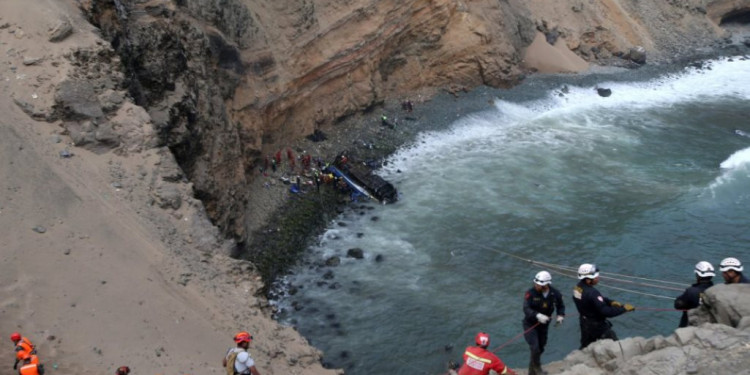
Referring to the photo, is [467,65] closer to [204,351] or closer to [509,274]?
[509,274]

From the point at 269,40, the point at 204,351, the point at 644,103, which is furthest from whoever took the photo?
the point at 644,103

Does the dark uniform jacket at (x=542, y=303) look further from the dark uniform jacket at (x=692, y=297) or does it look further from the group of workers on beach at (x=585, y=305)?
the dark uniform jacket at (x=692, y=297)

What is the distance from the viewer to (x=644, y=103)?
33844 mm

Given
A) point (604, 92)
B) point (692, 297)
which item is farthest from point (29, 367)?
point (604, 92)

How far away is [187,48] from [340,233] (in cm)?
742

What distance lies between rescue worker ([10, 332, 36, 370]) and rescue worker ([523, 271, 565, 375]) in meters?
7.34

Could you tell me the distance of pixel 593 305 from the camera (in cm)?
1034

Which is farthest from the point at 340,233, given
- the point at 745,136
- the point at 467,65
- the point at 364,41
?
the point at 745,136

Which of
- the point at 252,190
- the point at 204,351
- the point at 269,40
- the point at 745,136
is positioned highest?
the point at 269,40

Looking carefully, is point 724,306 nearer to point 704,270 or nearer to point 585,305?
point 704,270

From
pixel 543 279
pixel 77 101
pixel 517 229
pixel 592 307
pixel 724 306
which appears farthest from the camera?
pixel 517 229

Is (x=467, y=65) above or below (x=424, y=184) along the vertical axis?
above

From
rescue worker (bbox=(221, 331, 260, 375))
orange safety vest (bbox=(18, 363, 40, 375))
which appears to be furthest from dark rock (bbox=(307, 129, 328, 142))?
orange safety vest (bbox=(18, 363, 40, 375))

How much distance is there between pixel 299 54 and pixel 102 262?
15.3 metres
